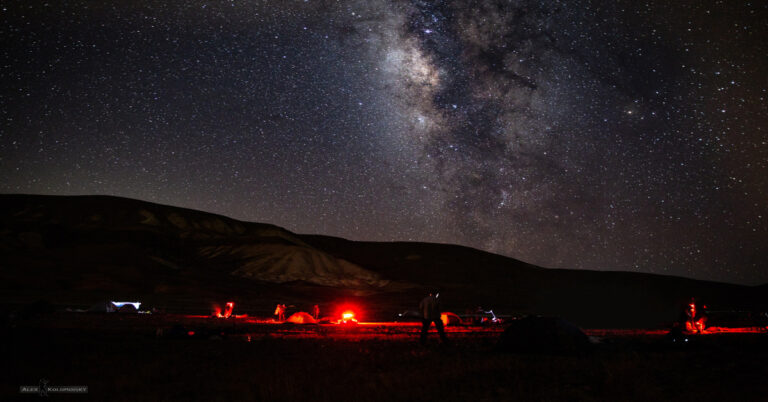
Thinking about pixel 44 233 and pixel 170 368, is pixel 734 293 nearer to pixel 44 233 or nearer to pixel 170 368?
pixel 170 368

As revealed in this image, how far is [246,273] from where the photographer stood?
391ft

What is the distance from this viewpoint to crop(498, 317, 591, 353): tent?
15.8 meters

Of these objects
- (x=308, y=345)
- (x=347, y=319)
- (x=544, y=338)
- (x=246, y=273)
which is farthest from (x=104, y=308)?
(x=246, y=273)

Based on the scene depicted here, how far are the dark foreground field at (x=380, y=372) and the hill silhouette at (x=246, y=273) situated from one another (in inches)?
2105

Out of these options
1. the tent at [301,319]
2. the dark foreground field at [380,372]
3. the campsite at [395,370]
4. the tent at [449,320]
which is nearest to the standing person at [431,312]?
the campsite at [395,370]

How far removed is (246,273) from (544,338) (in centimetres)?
10874

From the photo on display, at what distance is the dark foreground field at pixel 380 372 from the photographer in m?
9.86

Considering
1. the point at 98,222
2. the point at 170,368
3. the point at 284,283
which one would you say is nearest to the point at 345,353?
the point at 170,368

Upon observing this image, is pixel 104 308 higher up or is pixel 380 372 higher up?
pixel 104 308

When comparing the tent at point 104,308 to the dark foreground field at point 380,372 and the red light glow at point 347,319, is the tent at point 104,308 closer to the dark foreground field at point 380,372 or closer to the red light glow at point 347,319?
the red light glow at point 347,319

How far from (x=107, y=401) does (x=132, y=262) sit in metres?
110

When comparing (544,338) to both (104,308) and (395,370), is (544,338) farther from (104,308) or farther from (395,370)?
(104,308)

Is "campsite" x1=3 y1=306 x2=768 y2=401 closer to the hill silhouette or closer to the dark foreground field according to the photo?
the dark foreground field

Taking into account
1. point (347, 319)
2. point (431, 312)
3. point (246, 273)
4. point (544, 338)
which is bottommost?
point (347, 319)
